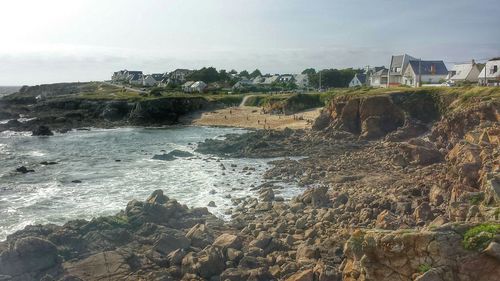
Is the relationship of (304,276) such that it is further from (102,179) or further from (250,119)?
(250,119)

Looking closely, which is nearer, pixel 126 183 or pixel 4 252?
pixel 4 252

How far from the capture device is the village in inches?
2488

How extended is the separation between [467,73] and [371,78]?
29.6 meters

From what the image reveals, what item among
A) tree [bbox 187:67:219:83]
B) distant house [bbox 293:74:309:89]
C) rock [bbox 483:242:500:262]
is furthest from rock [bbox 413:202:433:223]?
tree [bbox 187:67:219:83]

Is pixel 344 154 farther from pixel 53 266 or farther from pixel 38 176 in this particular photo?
pixel 53 266

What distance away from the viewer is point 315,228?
19469 mm

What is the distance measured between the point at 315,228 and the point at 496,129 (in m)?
13.4

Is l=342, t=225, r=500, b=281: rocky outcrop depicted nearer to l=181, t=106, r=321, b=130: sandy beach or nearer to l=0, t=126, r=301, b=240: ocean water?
l=0, t=126, r=301, b=240: ocean water

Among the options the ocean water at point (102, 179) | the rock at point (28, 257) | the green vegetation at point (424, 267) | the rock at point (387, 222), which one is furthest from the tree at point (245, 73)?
the green vegetation at point (424, 267)

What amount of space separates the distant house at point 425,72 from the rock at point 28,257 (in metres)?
64.2

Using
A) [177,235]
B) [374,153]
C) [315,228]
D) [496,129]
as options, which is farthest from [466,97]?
[177,235]

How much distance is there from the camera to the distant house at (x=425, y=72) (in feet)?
237

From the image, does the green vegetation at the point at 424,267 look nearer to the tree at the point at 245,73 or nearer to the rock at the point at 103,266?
the rock at the point at 103,266

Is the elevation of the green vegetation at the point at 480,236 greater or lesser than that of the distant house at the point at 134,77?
lesser
